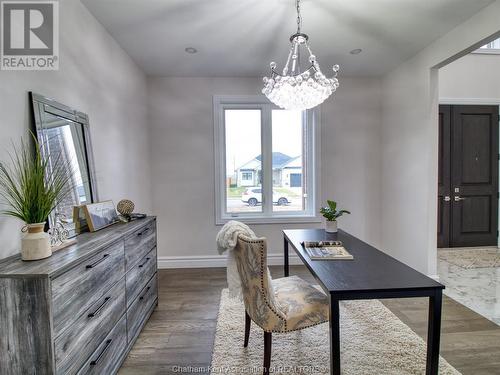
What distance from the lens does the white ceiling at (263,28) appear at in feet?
7.46

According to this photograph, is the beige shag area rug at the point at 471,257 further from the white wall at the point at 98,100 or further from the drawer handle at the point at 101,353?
the white wall at the point at 98,100

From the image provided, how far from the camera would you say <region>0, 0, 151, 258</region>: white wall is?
148 centimetres

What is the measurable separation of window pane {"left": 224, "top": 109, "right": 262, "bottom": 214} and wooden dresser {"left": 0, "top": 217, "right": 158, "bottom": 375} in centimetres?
207

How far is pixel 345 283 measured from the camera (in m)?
1.44

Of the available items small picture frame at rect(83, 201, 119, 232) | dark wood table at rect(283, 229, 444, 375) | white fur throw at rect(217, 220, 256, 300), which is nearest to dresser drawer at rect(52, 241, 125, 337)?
small picture frame at rect(83, 201, 119, 232)

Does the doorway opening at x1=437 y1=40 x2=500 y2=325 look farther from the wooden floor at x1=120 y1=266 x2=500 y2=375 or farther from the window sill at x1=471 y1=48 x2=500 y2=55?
the wooden floor at x1=120 y1=266 x2=500 y2=375

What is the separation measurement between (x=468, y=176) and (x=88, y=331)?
5.61m

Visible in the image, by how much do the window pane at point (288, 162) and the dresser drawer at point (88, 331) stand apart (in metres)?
2.61

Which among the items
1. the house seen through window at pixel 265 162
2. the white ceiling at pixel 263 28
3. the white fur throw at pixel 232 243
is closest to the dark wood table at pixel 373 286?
the white fur throw at pixel 232 243

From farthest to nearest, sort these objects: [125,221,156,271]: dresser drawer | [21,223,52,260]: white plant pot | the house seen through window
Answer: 1. the house seen through window
2. [125,221,156,271]: dresser drawer
3. [21,223,52,260]: white plant pot

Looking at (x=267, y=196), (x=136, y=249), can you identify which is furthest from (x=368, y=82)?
(x=136, y=249)

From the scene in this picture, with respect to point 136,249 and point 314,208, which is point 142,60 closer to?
point 136,249

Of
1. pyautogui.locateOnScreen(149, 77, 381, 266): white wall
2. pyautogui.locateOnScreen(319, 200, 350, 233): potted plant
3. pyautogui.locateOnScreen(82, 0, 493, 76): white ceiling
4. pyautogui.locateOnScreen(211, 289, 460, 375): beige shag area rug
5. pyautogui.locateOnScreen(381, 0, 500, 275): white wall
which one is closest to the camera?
pyautogui.locateOnScreen(211, 289, 460, 375): beige shag area rug

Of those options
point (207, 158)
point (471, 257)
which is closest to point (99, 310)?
point (207, 158)
